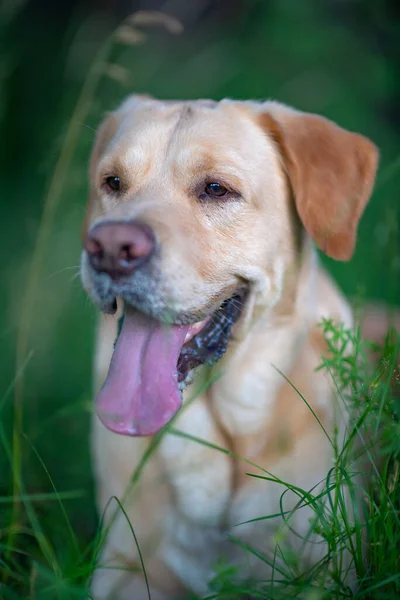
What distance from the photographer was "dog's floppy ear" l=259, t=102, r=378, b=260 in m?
2.23

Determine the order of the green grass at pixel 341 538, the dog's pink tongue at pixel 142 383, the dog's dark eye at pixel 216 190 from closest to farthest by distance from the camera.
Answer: the green grass at pixel 341 538, the dog's pink tongue at pixel 142 383, the dog's dark eye at pixel 216 190

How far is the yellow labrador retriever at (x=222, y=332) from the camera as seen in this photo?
2098 mm

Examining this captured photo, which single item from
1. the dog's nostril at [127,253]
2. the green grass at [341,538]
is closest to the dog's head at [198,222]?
the dog's nostril at [127,253]

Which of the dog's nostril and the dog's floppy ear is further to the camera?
the dog's floppy ear

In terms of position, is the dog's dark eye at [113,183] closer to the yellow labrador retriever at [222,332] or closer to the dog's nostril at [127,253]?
the yellow labrador retriever at [222,332]

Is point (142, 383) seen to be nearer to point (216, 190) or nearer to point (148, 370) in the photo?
point (148, 370)

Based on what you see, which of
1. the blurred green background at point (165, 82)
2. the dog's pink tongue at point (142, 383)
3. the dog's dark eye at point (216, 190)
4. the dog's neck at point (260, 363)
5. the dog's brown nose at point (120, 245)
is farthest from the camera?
the blurred green background at point (165, 82)

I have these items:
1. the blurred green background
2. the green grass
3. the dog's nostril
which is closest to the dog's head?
the dog's nostril

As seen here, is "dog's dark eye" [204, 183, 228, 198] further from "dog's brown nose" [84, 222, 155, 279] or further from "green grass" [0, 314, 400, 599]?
"green grass" [0, 314, 400, 599]

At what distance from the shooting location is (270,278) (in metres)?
2.26

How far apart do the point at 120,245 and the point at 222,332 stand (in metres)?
0.52

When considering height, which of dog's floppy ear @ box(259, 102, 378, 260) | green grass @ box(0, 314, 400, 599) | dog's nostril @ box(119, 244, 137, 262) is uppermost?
dog's floppy ear @ box(259, 102, 378, 260)

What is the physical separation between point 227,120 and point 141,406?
1.01m

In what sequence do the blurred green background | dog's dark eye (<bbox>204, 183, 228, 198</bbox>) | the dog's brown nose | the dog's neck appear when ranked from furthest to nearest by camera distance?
the blurred green background, the dog's neck, dog's dark eye (<bbox>204, 183, 228, 198</bbox>), the dog's brown nose
